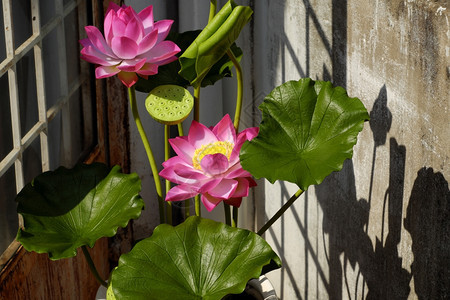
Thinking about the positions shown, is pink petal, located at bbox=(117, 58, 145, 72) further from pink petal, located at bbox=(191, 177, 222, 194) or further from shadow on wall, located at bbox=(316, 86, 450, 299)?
shadow on wall, located at bbox=(316, 86, 450, 299)

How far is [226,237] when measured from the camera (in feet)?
4.88

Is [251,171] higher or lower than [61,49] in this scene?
lower

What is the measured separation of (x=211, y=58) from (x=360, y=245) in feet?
1.83

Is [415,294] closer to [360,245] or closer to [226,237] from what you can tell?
[360,245]

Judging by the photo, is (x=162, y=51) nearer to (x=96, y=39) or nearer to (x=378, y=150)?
(x=96, y=39)

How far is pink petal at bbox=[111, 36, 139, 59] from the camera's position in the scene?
1.57 metres

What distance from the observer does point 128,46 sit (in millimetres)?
1576

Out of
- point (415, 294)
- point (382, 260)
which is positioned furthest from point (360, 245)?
point (415, 294)

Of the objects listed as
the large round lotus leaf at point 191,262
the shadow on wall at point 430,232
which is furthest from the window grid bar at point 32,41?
the shadow on wall at point 430,232

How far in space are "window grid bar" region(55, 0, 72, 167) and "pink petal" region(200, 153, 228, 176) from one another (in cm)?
74

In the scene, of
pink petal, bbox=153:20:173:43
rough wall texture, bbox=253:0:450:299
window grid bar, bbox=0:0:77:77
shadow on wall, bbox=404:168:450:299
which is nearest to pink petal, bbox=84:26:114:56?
pink petal, bbox=153:20:173:43

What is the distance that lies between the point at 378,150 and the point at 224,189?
13.1 inches

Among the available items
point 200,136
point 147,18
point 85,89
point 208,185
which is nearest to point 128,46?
point 147,18

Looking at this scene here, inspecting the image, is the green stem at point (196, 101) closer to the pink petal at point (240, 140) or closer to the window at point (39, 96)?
the pink petal at point (240, 140)
